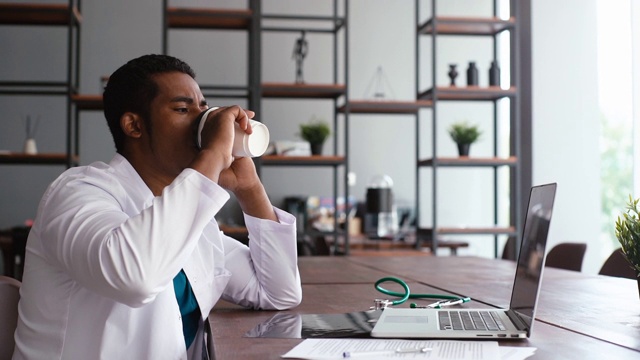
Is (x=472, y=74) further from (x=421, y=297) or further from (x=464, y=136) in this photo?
(x=421, y=297)

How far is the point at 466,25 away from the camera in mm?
5500

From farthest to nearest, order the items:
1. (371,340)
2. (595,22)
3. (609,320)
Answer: (595,22)
(609,320)
(371,340)

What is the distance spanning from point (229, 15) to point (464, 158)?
73.6 inches

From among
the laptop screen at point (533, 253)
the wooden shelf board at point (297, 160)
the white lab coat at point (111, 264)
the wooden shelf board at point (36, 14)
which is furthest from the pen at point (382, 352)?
the wooden shelf board at point (36, 14)

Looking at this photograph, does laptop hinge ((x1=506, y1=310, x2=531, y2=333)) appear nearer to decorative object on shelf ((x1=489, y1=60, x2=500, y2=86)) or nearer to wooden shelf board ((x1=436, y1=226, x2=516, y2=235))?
wooden shelf board ((x1=436, y1=226, x2=516, y2=235))

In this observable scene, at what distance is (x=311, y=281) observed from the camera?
89.1 inches

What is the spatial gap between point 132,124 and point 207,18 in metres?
4.05

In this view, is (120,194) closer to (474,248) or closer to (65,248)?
(65,248)

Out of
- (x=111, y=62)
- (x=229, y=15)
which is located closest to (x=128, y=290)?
(x=229, y=15)

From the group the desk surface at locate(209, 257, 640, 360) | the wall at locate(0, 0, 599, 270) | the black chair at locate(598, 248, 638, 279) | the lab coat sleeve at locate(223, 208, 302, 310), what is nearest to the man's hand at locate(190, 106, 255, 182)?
the desk surface at locate(209, 257, 640, 360)

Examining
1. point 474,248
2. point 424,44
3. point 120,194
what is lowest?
point 474,248

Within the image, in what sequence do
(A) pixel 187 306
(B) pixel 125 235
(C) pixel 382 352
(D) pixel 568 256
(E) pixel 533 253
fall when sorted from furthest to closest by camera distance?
(D) pixel 568 256 < (A) pixel 187 306 < (E) pixel 533 253 < (B) pixel 125 235 < (C) pixel 382 352

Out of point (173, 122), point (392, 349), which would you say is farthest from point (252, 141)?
point (392, 349)

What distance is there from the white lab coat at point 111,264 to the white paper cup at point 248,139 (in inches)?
5.3
